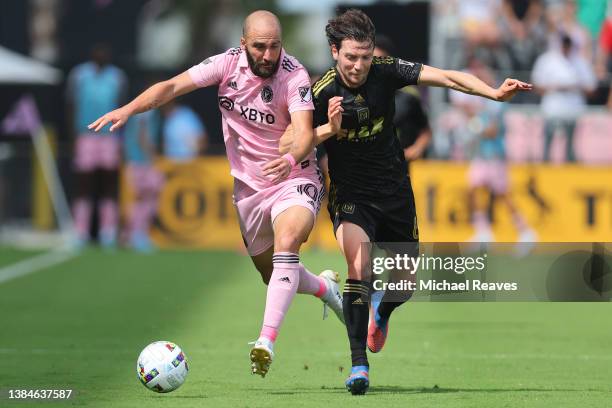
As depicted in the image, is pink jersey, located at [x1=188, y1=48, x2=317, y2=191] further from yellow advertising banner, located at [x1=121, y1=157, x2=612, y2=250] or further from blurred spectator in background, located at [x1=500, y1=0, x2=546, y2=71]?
blurred spectator in background, located at [x1=500, y1=0, x2=546, y2=71]

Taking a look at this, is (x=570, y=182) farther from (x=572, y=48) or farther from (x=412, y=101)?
(x=412, y=101)

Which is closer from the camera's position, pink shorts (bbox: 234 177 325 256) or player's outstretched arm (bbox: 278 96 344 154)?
player's outstretched arm (bbox: 278 96 344 154)

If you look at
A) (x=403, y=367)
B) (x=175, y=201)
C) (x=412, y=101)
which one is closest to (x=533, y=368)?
(x=403, y=367)

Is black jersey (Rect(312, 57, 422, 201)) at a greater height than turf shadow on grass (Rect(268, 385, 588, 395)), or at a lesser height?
greater

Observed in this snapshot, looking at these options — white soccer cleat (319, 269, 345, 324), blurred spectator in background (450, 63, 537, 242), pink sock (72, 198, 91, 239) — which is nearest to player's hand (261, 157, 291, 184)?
white soccer cleat (319, 269, 345, 324)

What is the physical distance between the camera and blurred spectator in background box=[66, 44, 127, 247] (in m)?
22.8

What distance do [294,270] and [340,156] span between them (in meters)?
0.83

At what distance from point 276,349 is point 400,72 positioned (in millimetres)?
3004

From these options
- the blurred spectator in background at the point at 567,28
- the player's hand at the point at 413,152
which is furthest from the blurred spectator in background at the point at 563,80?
the player's hand at the point at 413,152

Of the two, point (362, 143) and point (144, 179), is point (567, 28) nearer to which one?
point (144, 179)

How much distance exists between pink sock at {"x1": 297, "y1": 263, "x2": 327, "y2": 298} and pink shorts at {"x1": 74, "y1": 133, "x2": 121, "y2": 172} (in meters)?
12.9

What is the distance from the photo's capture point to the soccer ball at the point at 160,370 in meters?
8.86

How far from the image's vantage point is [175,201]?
2312 cm

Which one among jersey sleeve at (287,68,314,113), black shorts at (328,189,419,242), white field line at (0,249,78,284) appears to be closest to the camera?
jersey sleeve at (287,68,314,113)
